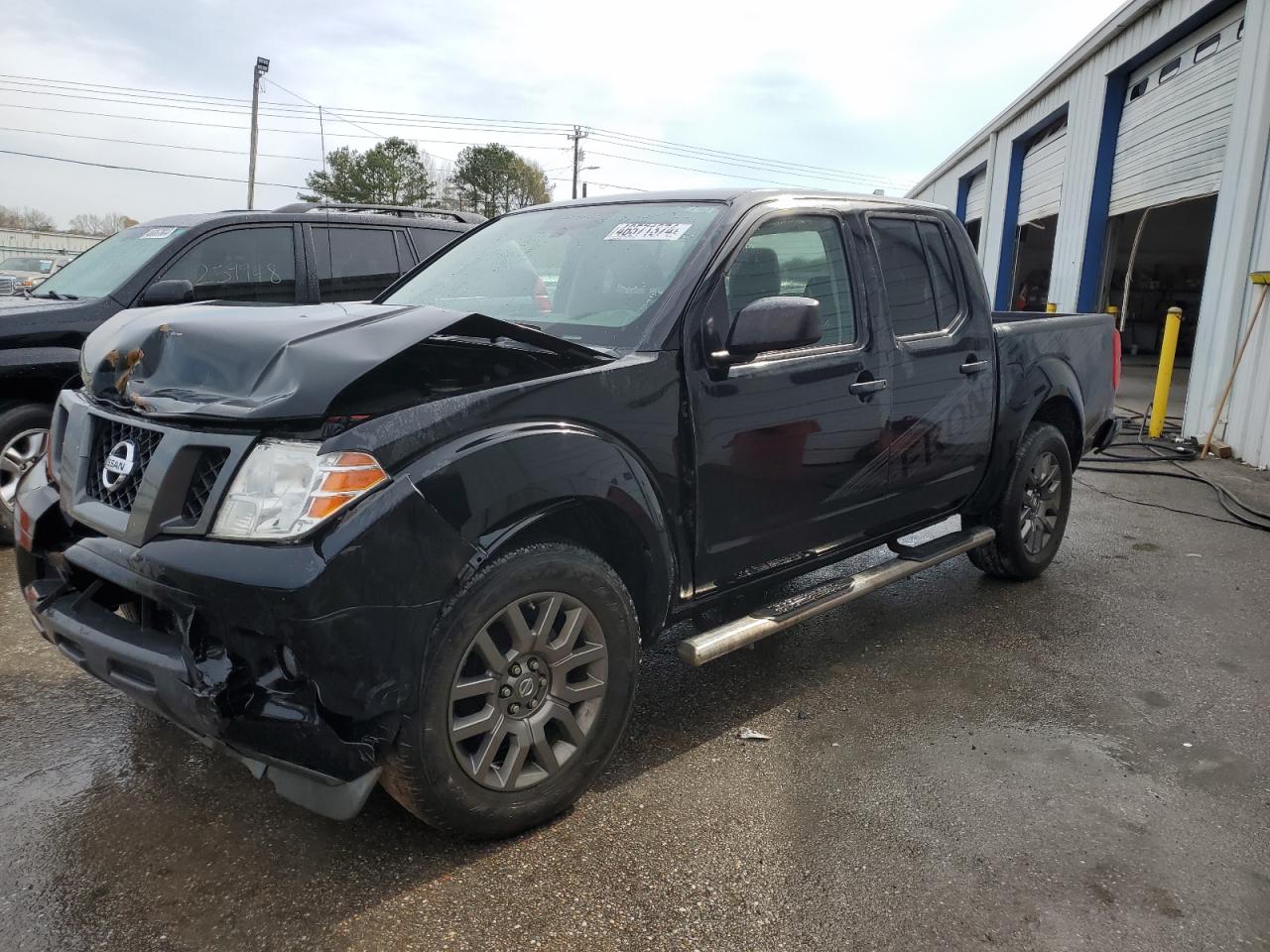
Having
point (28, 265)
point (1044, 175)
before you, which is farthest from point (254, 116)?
point (1044, 175)

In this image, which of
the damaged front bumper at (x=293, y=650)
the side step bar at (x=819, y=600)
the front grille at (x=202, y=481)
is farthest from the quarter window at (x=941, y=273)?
the front grille at (x=202, y=481)

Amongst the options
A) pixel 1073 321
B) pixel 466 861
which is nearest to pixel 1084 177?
pixel 1073 321

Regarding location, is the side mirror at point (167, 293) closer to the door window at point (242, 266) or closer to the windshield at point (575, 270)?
the door window at point (242, 266)

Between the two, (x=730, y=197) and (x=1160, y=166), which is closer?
(x=730, y=197)

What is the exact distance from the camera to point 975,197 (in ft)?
72.2

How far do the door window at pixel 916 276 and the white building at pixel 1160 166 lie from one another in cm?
597

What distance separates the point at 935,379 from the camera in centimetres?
392

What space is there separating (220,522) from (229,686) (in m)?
0.39

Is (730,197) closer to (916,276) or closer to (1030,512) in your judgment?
(916,276)

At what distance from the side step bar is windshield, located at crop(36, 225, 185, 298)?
434 cm

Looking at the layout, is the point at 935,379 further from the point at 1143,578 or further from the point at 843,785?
the point at 1143,578

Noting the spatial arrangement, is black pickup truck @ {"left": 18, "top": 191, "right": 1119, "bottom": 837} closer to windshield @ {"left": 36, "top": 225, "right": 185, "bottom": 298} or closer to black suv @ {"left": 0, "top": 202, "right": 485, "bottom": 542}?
black suv @ {"left": 0, "top": 202, "right": 485, "bottom": 542}

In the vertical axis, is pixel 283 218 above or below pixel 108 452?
above

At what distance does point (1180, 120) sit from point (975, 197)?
39.4ft
